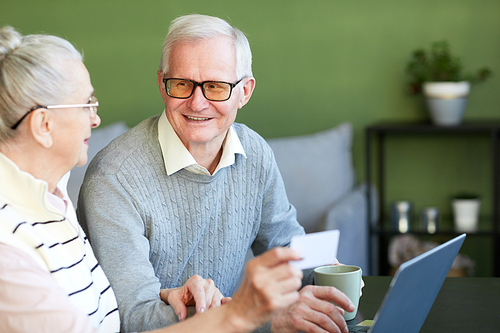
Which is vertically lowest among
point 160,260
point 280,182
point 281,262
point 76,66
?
point 160,260

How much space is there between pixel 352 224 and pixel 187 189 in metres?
1.36

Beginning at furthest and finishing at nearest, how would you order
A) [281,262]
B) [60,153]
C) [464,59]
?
1. [464,59]
2. [60,153]
3. [281,262]

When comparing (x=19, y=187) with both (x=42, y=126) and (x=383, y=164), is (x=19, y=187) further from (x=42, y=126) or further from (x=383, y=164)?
(x=383, y=164)

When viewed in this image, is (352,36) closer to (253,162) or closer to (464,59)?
(464,59)

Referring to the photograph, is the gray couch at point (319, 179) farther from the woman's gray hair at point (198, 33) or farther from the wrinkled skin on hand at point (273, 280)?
the wrinkled skin on hand at point (273, 280)

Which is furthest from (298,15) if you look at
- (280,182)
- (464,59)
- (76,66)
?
(76,66)

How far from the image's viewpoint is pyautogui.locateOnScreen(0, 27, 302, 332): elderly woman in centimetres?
81

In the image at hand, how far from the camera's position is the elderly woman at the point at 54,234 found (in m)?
0.81

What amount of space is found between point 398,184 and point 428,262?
240cm

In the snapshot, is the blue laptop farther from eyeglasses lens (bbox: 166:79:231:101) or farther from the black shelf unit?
the black shelf unit

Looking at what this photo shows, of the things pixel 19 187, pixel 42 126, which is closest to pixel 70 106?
pixel 42 126

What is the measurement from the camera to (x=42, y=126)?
0.96 metres

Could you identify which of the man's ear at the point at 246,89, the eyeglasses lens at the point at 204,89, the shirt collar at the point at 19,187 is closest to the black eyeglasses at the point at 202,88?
the eyeglasses lens at the point at 204,89

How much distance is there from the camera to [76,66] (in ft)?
3.34
